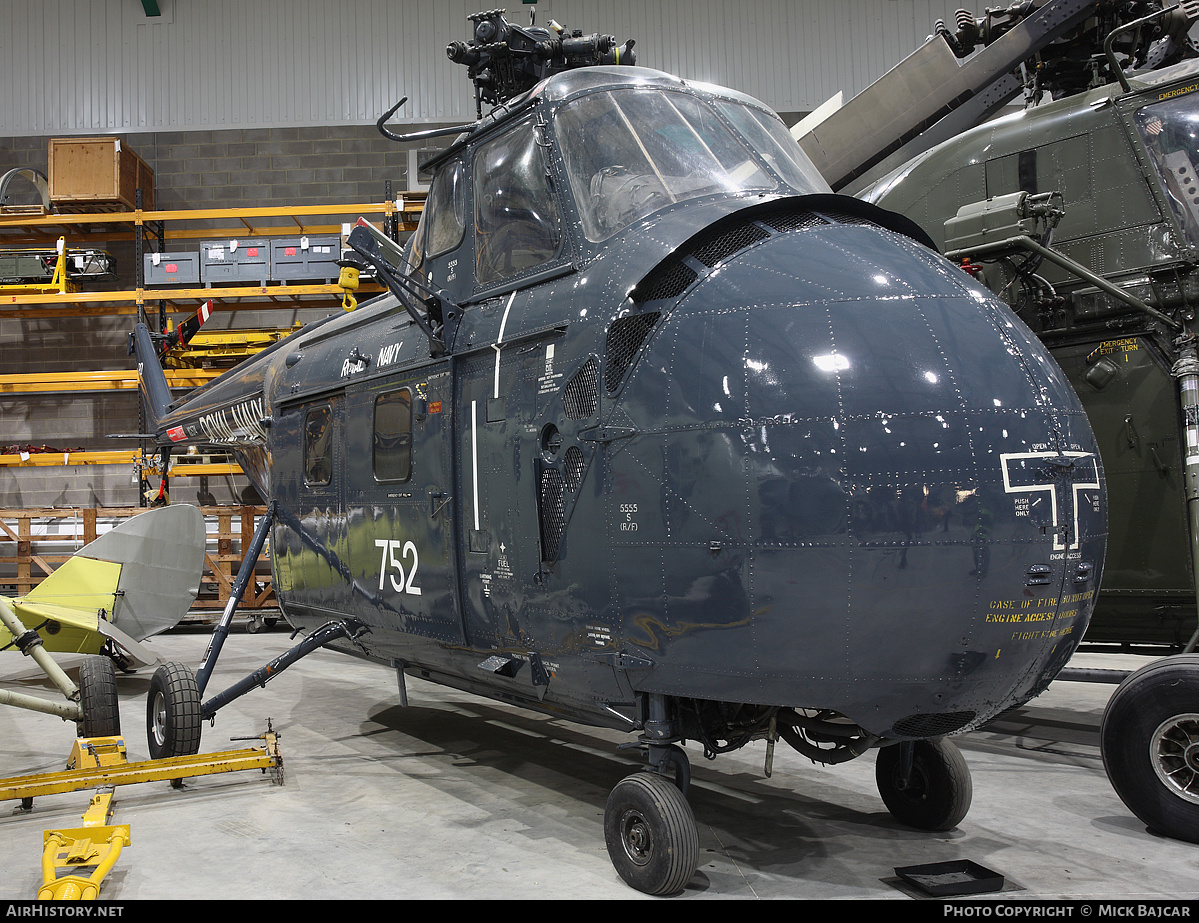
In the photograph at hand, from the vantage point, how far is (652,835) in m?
3.70

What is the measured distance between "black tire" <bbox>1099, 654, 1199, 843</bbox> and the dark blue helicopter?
0.80 meters

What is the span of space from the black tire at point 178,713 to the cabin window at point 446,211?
3083 millimetres

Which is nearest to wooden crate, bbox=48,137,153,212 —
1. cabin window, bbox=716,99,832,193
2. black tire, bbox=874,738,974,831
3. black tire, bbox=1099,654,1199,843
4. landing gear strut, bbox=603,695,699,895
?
cabin window, bbox=716,99,832,193

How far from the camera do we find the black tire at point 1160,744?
4.33 m

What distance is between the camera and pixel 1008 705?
3.70 metres

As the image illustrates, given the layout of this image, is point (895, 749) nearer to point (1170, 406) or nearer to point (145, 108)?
point (1170, 406)

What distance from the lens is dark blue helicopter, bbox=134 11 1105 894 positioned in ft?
11.1

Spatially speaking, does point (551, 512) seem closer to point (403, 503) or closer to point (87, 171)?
point (403, 503)

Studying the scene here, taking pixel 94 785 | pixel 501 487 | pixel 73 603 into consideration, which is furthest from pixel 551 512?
pixel 73 603

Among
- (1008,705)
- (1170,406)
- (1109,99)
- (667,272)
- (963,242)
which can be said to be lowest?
(1008,705)

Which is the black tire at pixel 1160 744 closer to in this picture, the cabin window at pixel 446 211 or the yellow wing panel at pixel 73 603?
the cabin window at pixel 446 211

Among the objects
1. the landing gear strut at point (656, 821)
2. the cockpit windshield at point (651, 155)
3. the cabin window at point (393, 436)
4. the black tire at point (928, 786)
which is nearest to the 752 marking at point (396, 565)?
the cabin window at point (393, 436)

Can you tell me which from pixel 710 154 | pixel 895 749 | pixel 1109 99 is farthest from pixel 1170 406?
pixel 710 154
